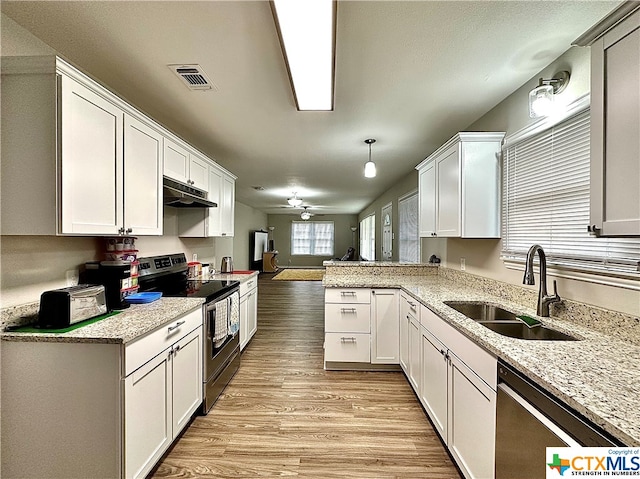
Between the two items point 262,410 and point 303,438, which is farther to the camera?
point 262,410

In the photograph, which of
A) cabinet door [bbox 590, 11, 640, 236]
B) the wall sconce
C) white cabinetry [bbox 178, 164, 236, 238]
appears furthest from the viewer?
white cabinetry [bbox 178, 164, 236, 238]

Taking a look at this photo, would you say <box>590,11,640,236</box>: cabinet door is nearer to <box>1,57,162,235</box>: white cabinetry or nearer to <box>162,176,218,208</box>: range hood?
<box>1,57,162,235</box>: white cabinetry

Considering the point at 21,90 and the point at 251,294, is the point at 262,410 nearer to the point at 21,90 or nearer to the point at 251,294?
the point at 251,294

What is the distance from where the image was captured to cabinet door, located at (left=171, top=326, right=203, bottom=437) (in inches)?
75.2

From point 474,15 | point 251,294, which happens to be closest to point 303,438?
point 251,294

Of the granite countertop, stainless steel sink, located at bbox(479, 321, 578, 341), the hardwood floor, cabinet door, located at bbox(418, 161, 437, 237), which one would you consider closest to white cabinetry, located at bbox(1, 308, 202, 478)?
the hardwood floor

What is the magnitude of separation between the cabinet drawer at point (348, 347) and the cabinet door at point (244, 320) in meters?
1.01

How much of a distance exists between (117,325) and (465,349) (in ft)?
6.19

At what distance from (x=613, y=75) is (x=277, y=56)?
1623 mm

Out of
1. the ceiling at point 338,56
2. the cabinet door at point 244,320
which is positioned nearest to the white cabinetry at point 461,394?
the ceiling at point 338,56

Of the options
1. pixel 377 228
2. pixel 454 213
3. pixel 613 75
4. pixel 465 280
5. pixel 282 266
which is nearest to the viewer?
pixel 613 75

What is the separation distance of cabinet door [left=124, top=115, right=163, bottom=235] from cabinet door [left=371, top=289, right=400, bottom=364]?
212cm

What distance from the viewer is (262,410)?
239cm

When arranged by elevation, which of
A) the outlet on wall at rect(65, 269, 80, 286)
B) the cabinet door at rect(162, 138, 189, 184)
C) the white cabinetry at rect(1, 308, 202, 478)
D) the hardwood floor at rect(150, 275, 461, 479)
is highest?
the cabinet door at rect(162, 138, 189, 184)
